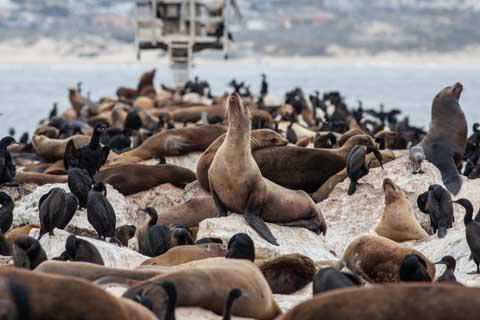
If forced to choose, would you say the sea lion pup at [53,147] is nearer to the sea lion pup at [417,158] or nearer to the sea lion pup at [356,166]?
the sea lion pup at [356,166]

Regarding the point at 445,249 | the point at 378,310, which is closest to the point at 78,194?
the point at 445,249

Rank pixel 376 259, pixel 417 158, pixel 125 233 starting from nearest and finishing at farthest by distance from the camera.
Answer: pixel 376 259 < pixel 125 233 < pixel 417 158

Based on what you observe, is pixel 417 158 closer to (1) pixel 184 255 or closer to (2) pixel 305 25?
(1) pixel 184 255

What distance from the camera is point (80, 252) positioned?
6.61 m

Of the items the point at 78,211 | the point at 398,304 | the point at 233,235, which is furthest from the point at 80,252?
the point at 398,304

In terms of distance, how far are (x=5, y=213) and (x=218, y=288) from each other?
13.1 ft

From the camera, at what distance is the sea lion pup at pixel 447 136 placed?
40.1ft

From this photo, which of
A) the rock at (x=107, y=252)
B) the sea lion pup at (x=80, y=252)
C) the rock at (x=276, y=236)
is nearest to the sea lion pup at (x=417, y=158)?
the rock at (x=276, y=236)

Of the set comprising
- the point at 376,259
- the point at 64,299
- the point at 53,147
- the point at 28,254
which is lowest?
the point at 53,147

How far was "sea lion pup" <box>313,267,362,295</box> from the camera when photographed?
553 cm

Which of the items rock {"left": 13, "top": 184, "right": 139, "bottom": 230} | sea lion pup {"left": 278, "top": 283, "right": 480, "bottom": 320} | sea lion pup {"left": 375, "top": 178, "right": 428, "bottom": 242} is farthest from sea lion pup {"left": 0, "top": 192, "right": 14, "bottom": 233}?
sea lion pup {"left": 278, "top": 283, "right": 480, "bottom": 320}

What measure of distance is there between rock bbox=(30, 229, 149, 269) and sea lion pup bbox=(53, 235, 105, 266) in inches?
6.7

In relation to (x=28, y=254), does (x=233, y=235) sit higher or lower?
lower

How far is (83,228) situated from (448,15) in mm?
157713
